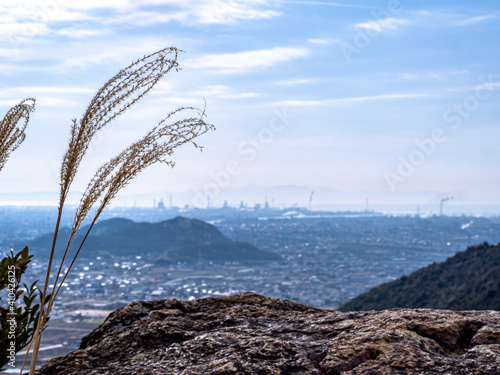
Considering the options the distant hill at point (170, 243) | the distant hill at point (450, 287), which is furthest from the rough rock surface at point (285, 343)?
the distant hill at point (170, 243)

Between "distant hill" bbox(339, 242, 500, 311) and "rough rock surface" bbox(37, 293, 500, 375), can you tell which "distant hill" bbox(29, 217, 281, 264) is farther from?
"rough rock surface" bbox(37, 293, 500, 375)

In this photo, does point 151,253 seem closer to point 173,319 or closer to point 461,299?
point 461,299

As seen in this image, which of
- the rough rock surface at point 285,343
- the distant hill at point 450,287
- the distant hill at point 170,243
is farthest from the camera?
the distant hill at point 170,243

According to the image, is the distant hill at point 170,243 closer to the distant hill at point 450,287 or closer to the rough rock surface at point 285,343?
the distant hill at point 450,287

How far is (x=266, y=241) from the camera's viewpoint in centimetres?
8762

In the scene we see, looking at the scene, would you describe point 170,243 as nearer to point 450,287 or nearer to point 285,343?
point 450,287

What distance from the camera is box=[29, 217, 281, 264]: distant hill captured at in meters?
64.8

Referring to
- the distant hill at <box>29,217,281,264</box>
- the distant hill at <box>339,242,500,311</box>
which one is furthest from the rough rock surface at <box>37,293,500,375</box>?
the distant hill at <box>29,217,281,264</box>

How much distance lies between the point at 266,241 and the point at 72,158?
8590 centimetres

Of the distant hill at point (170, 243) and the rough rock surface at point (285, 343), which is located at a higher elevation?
the rough rock surface at point (285, 343)

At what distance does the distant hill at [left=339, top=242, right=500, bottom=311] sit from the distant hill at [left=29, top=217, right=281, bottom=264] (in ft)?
134

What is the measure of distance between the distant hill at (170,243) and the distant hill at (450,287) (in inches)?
1608

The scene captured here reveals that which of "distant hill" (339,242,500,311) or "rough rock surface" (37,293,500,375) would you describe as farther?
"distant hill" (339,242,500,311)

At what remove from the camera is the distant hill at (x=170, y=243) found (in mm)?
64812
